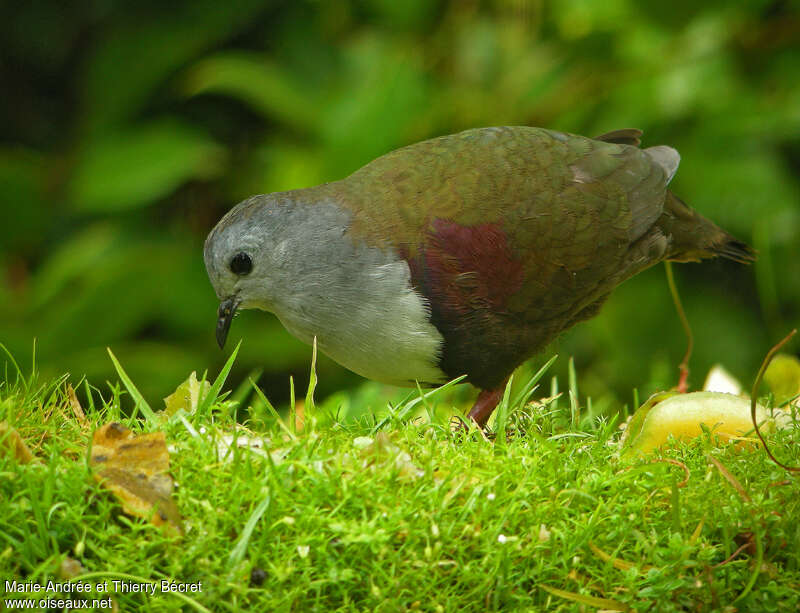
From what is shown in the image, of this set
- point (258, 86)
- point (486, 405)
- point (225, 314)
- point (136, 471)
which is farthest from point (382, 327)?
point (258, 86)

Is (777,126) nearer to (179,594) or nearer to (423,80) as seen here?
(423,80)

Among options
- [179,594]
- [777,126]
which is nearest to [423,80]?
[777,126]

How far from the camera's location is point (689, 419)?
2586mm

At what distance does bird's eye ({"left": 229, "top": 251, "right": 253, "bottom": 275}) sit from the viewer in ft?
10.4

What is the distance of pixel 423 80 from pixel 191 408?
3.11m

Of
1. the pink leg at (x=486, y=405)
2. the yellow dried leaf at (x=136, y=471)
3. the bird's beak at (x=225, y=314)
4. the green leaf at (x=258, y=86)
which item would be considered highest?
the green leaf at (x=258, y=86)

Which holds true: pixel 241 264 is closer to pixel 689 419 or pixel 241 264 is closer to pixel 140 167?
pixel 689 419

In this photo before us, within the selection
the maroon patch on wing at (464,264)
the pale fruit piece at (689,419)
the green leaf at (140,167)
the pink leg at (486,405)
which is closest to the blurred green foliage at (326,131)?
the green leaf at (140,167)

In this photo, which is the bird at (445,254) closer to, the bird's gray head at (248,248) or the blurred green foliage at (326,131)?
the bird's gray head at (248,248)

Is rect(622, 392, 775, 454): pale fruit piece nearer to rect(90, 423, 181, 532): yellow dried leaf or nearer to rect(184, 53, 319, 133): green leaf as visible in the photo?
rect(90, 423, 181, 532): yellow dried leaf

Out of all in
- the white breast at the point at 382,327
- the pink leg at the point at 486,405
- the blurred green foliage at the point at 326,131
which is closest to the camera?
the white breast at the point at 382,327

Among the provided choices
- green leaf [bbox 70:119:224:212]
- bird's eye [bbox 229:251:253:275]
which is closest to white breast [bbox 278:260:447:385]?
bird's eye [bbox 229:251:253:275]

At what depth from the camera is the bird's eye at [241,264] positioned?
10.4 ft

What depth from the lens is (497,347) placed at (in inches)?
121
